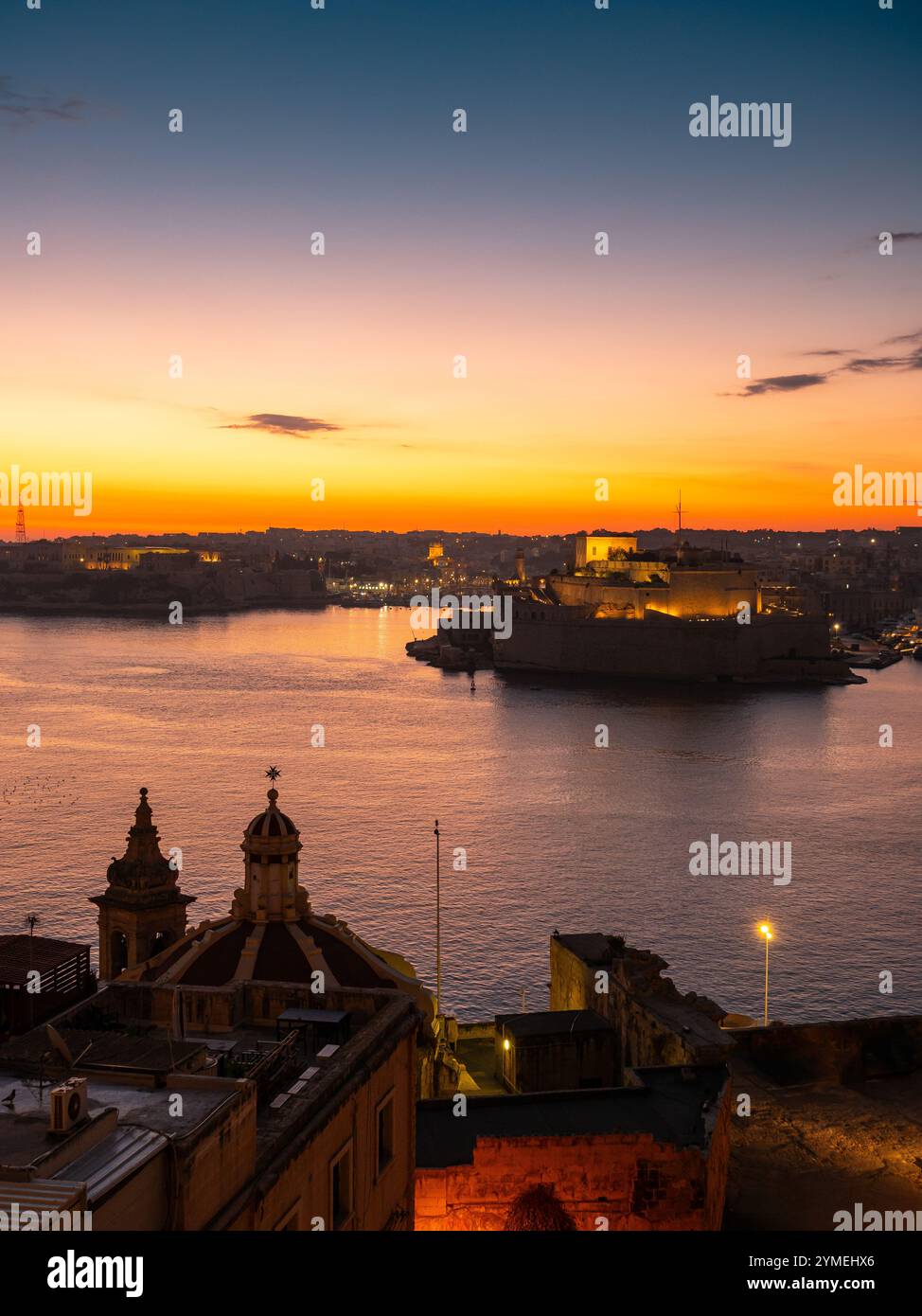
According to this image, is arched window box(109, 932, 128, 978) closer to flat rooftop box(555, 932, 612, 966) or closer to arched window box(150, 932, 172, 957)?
arched window box(150, 932, 172, 957)

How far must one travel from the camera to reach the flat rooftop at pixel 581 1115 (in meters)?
9.41

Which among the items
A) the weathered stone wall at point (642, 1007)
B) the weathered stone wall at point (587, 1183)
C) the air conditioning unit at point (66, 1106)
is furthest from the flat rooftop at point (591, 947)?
the air conditioning unit at point (66, 1106)

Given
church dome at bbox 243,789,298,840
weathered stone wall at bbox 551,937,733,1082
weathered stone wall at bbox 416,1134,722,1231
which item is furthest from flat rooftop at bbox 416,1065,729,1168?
church dome at bbox 243,789,298,840

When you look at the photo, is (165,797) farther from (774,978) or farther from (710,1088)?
(710,1088)

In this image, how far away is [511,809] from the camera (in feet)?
112

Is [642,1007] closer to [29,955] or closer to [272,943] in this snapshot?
[272,943]

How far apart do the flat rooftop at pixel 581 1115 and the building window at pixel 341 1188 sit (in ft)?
11.3

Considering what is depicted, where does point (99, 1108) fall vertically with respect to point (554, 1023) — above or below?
above

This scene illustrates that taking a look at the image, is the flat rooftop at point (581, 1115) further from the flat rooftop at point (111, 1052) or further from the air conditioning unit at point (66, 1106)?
the air conditioning unit at point (66, 1106)

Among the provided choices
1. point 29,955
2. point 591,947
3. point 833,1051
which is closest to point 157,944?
point 29,955

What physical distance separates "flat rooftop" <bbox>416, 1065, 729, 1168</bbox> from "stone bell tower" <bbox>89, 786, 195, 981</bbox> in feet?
9.47

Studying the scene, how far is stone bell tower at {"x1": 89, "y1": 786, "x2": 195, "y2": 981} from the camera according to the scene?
1120 centimetres

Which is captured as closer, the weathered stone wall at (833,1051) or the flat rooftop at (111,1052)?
the flat rooftop at (111,1052)

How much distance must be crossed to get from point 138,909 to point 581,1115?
4.22 m
